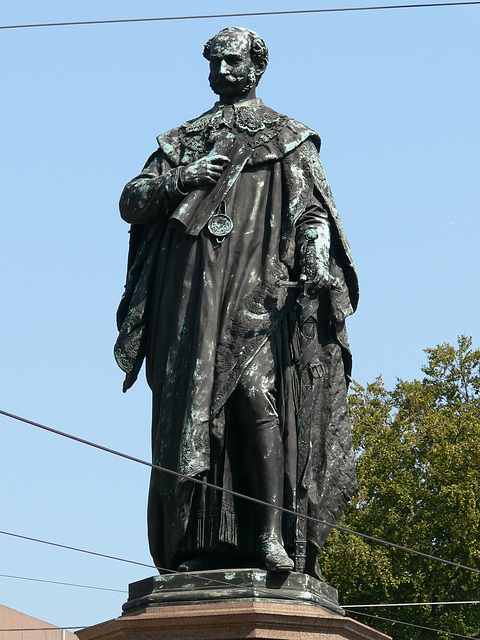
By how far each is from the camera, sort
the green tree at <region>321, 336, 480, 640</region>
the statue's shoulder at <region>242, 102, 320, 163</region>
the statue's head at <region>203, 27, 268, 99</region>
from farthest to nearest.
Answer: the green tree at <region>321, 336, 480, 640</region>, the statue's head at <region>203, 27, 268, 99</region>, the statue's shoulder at <region>242, 102, 320, 163</region>

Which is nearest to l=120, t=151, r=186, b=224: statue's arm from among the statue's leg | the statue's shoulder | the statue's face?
the statue's shoulder

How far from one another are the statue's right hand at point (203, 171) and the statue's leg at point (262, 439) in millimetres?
1321

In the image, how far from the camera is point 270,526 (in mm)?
8820

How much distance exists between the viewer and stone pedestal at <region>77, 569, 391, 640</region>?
26.7ft

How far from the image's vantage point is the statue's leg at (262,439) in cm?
891

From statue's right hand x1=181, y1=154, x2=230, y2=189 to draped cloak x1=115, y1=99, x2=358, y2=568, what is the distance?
0.07 meters

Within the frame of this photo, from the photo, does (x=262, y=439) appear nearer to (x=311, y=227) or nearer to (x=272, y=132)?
(x=311, y=227)

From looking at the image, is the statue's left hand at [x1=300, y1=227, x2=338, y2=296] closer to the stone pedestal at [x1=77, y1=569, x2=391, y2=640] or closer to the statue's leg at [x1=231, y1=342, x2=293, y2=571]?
the statue's leg at [x1=231, y1=342, x2=293, y2=571]

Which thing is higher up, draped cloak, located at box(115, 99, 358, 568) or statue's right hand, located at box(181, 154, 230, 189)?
statue's right hand, located at box(181, 154, 230, 189)

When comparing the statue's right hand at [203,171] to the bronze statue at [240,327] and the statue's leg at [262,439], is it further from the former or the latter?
the statue's leg at [262,439]

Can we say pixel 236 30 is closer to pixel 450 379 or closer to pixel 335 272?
pixel 335 272

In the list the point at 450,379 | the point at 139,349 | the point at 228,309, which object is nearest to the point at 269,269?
the point at 228,309

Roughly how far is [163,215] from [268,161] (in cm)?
85

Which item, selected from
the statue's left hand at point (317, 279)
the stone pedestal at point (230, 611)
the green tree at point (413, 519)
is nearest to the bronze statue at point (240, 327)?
the statue's left hand at point (317, 279)
